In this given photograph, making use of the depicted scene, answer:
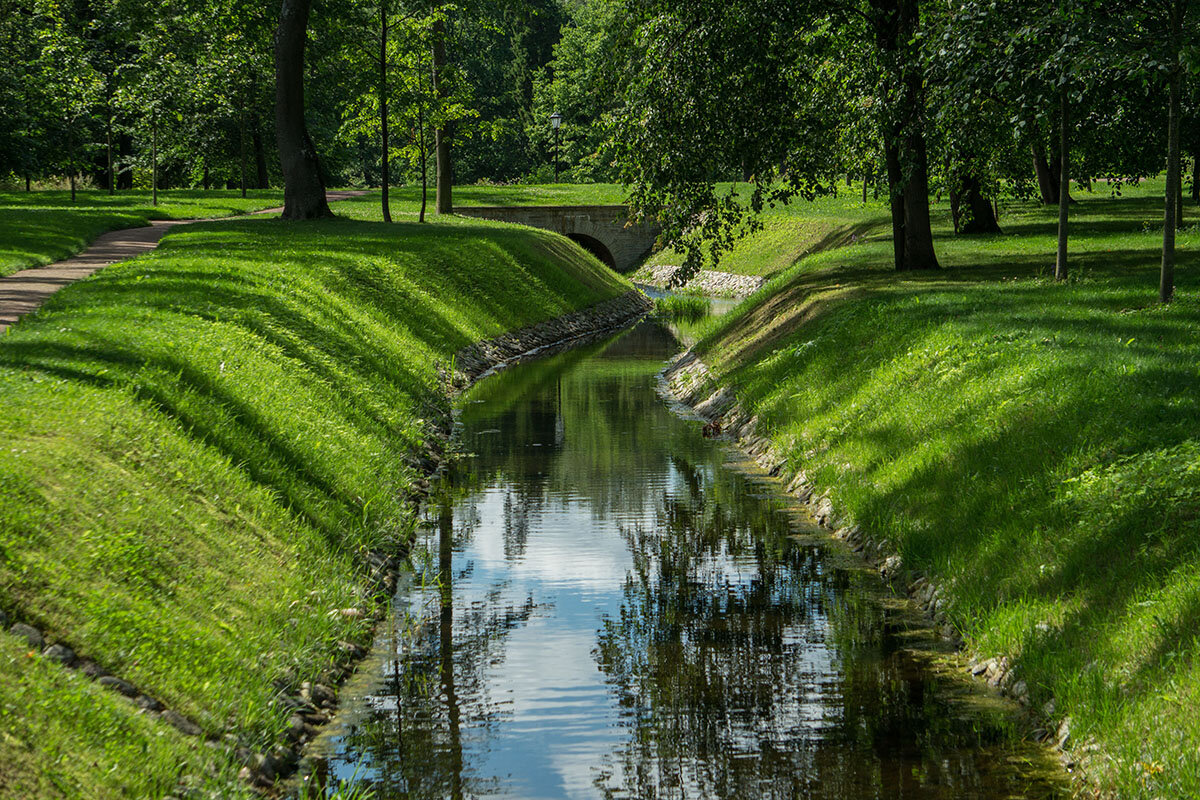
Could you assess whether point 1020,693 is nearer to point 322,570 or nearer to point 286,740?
point 286,740

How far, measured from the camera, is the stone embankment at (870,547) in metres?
7.88

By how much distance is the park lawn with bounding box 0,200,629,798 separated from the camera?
285 inches

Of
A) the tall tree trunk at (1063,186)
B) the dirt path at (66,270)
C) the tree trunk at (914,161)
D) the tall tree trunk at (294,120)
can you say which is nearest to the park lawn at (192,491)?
the dirt path at (66,270)

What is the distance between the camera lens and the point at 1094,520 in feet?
31.2

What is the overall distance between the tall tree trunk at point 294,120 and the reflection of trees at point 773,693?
26.2m

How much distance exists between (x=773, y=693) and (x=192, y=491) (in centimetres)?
520

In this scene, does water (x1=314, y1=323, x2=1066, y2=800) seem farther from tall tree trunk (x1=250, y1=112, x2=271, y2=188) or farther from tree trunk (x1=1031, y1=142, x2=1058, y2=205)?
tall tree trunk (x1=250, y1=112, x2=271, y2=188)

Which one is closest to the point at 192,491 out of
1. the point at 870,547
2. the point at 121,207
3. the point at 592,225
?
the point at 870,547

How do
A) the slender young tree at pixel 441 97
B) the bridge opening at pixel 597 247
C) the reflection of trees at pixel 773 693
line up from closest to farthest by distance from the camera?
the reflection of trees at pixel 773 693, the slender young tree at pixel 441 97, the bridge opening at pixel 597 247

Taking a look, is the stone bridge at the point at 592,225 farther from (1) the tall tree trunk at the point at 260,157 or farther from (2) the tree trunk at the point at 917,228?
(2) the tree trunk at the point at 917,228

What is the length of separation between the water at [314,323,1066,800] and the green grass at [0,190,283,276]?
1488 cm

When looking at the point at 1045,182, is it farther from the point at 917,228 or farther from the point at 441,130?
the point at 441,130

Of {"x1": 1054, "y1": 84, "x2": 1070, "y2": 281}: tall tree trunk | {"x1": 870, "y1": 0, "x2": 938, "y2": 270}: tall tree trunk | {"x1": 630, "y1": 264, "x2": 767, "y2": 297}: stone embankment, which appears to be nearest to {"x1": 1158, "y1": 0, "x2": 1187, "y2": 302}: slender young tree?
{"x1": 1054, "y1": 84, "x2": 1070, "y2": 281}: tall tree trunk

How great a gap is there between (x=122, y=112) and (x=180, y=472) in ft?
163
